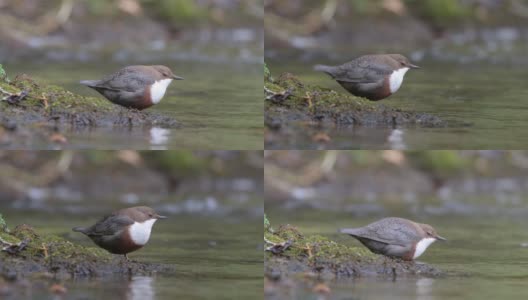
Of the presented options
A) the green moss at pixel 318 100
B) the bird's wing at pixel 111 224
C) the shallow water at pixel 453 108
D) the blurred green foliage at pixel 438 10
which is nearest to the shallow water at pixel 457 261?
the shallow water at pixel 453 108

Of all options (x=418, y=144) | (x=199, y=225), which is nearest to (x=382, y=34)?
(x=199, y=225)

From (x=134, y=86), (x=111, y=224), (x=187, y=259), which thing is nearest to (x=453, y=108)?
(x=134, y=86)

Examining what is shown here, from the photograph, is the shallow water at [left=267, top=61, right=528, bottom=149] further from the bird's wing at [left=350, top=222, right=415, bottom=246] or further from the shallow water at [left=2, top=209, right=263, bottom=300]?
the shallow water at [left=2, top=209, right=263, bottom=300]

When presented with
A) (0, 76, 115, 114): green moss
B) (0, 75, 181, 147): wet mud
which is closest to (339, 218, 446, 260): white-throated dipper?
(0, 75, 181, 147): wet mud

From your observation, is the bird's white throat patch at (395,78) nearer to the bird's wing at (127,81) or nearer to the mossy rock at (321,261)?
the mossy rock at (321,261)

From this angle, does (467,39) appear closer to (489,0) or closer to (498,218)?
(489,0)

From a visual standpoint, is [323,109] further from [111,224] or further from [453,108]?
[111,224]
